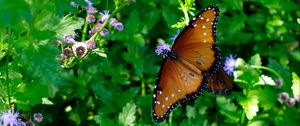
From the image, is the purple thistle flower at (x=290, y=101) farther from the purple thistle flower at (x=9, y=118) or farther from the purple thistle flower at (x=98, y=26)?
the purple thistle flower at (x=9, y=118)

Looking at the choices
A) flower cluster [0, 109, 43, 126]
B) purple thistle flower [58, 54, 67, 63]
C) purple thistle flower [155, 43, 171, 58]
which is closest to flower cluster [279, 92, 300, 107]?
purple thistle flower [155, 43, 171, 58]

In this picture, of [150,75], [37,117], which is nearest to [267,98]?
[150,75]

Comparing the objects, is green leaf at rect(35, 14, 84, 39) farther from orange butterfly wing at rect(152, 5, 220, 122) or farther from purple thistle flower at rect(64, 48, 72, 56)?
orange butterfly wing at rect(152, 5, 220, 122)

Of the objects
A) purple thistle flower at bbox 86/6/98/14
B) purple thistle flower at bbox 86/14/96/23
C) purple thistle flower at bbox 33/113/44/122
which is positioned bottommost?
purple thistle flower at bbox 33/113/44/122

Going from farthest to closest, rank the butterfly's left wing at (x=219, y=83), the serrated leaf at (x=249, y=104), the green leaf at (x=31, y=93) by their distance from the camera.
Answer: the butterfly's left wing at (x=219, y=83), the serrated leaf at (x=249, y=104), the green leaf at (x=31, y=93)

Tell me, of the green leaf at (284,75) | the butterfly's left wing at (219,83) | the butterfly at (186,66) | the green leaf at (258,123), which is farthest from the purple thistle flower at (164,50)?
the green leaf at (284,75)

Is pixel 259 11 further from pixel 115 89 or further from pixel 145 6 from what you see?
pixel 115 89
